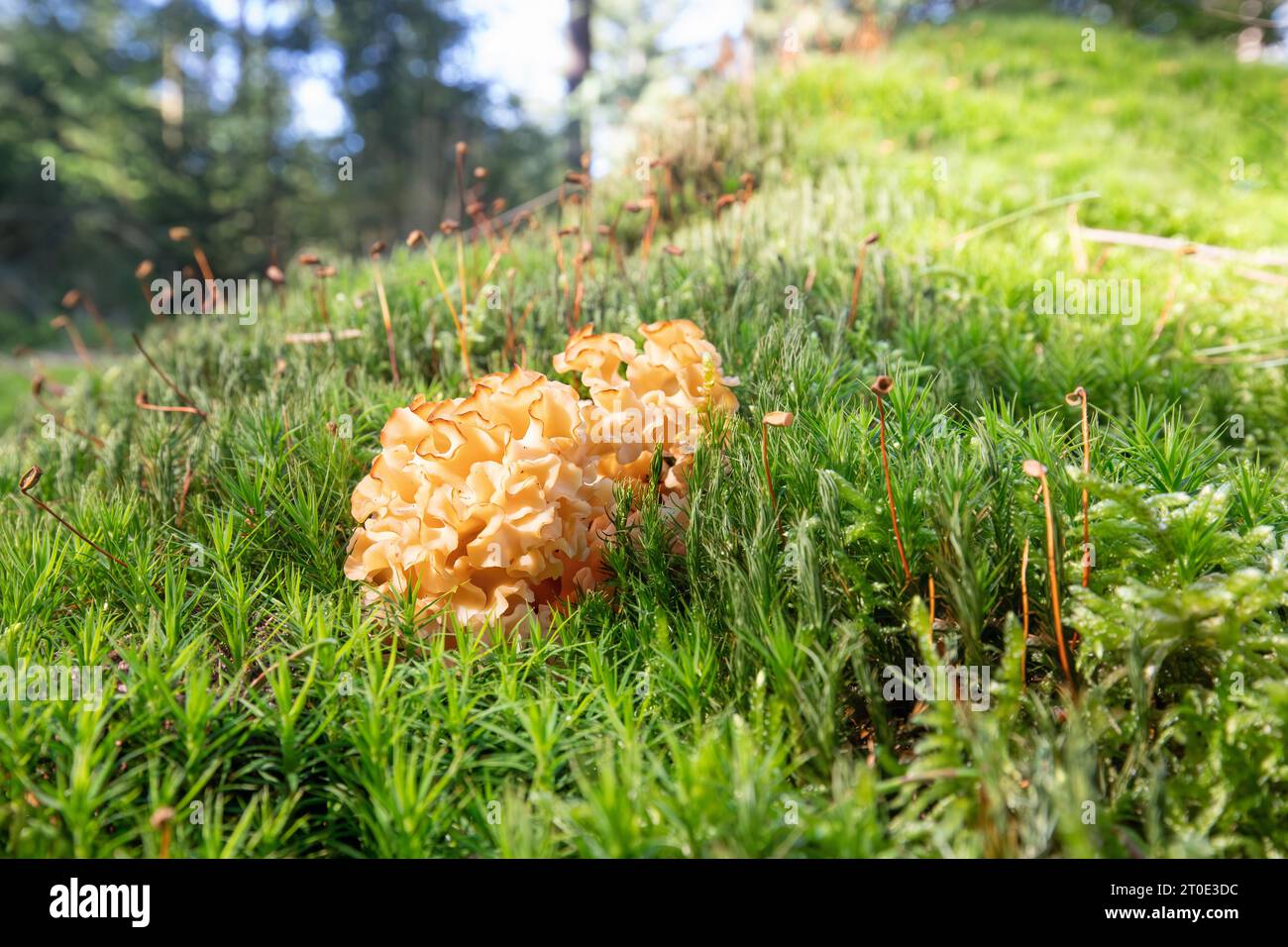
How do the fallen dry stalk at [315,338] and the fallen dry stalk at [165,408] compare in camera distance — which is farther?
the fallen dry stalk at [315,338]

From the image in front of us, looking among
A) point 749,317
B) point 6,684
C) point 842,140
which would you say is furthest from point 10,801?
point 842,140

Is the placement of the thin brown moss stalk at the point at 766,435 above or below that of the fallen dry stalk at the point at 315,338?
below

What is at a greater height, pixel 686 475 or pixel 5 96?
pixel 5 96

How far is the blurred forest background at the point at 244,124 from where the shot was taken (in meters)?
15.5

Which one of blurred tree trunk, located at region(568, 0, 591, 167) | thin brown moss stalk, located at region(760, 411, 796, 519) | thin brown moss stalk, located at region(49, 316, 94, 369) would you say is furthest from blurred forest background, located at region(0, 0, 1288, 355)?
thin brown moss stalk, located at region(760, 411, 796, 519)

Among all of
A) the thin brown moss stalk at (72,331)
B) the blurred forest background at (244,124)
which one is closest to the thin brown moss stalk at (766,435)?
the thin brown moss stalk at (72,331)

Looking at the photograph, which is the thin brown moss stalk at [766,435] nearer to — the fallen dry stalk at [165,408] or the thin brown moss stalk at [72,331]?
the fallen dry stalk at [165,408]

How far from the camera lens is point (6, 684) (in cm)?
190

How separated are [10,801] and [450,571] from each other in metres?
1.02

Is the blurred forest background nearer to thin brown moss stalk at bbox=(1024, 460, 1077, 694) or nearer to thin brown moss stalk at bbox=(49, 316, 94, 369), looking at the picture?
thin brown moss stalk at bbox=(49, 316, 94, 369)

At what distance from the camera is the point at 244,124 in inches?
706

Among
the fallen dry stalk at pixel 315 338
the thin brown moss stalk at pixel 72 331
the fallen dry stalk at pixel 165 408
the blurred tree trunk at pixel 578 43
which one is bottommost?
the fallen dry stalk at pixel 165 408

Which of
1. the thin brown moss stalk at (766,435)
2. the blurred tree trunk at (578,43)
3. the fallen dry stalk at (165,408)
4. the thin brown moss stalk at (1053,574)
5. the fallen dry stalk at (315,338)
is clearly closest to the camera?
the thin brown moss stalk at (1053,574)
